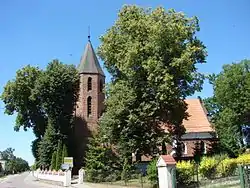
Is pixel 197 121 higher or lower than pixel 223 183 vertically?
higher

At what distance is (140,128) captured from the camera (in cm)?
3228

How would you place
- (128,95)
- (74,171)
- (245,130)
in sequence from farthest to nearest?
(74,171) → (245,130) → (128,95)

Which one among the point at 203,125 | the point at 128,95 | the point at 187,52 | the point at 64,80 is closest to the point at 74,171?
the point at 64,80

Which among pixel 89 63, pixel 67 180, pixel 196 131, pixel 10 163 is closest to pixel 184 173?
→ pixel 67 180

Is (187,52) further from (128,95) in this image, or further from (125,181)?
(125,181)

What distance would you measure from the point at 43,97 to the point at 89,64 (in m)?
8.95

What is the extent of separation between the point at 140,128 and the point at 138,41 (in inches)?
286

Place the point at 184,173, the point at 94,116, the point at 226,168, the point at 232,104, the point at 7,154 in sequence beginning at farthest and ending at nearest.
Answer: the point at 7,154
the point at 94,116
the point at 232,104
the point at 226,168
the point at 184,173

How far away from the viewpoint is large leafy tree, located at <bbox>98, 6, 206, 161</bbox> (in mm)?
30844

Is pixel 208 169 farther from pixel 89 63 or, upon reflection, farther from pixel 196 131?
pixel 89 63

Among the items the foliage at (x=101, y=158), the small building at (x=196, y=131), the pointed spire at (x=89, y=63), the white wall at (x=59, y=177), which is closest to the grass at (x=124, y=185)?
the foliage at (x=101, y=158)

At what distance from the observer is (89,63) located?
5481cm

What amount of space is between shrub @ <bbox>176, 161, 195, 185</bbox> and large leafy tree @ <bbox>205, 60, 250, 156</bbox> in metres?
20.8

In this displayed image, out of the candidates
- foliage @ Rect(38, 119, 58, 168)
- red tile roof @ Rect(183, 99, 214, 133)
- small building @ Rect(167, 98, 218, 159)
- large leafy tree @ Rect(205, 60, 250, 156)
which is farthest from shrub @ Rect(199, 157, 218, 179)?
foliage @ Rect(38, 119, 58, 168)
